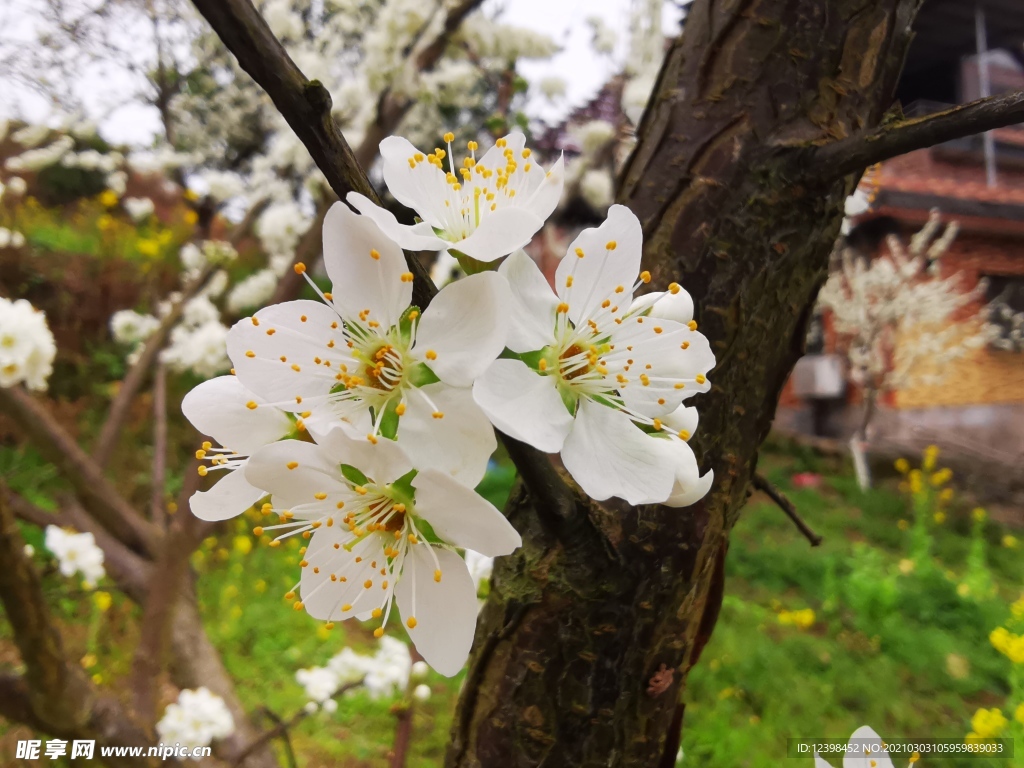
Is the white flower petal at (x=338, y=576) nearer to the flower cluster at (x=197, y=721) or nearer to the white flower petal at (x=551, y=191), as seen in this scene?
the white flower petal at (x=551, y=191)

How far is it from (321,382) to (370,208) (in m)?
0.15

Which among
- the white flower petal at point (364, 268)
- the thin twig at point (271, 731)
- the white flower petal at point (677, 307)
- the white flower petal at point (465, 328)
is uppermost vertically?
the white flower petal at point (677, 307)

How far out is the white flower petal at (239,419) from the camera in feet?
1.59

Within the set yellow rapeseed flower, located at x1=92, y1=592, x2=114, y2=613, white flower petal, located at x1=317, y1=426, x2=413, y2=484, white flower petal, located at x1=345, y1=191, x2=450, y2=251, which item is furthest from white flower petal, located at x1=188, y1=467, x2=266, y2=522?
yellow rapeseed flower, located at x1=92, y1=592, x2=114, y2=613

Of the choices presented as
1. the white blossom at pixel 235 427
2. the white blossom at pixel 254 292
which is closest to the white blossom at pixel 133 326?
the white blossom at pixel 254 292

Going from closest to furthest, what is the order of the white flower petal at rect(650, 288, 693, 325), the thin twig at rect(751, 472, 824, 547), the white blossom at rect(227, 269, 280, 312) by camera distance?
the white flower petal at rect(650, 288, 693, 325), the thin twig at rect(751, 472, 824, 547), the white blossom at rect(227, 269, 280, 312)

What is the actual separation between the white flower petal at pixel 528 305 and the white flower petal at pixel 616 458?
2.9 inches

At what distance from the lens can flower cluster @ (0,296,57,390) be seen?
1409mm

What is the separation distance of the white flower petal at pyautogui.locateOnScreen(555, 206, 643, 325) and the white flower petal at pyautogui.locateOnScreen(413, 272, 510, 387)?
0.44ft

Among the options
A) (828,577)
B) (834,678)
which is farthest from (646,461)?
(828,577)

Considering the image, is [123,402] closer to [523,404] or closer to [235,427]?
[235,427]

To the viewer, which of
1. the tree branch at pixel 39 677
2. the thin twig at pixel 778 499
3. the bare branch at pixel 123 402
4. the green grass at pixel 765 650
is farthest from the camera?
the green grass at pixel 765 650

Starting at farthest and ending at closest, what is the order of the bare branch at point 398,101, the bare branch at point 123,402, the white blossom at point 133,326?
the white blossom at point 133,326, the bare branch at point 123,402, the bare branch at point 398,101

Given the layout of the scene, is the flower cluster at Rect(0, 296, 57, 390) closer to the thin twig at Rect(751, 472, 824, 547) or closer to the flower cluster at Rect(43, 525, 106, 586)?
the flower cluster at Rect(43, 525, 106, 586)
